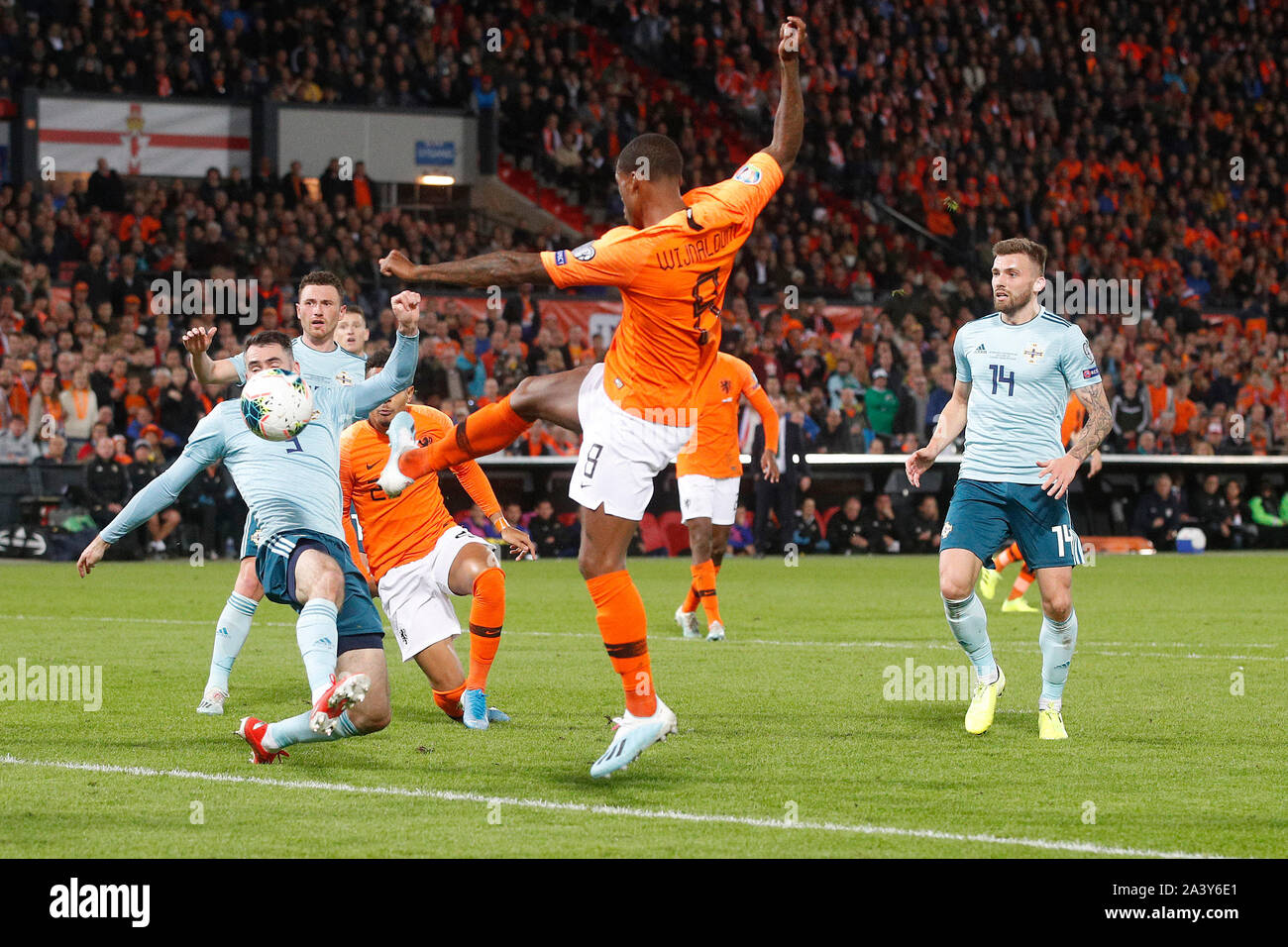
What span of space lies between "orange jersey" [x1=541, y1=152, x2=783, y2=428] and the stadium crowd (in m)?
9.34

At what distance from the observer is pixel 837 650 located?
12102 mm

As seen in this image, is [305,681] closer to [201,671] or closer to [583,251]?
[201,671]

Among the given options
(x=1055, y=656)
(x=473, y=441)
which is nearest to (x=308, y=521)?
(x=473, y=441)

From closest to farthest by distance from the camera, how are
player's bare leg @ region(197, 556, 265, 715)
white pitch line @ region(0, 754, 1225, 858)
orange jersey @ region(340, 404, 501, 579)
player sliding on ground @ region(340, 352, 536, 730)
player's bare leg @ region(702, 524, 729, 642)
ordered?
white pitch line @ region(0, 754, 1225, 858) → player sliding on ground @ region(340, 352, 536, 730) → player's bare leg @ region(197, 556, 265, 715) → orange jersey @ region(340, 404, 501, 579) → player's bare leg @ region(702, 524, 729, 642)

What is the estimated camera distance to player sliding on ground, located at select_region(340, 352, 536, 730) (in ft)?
28.8

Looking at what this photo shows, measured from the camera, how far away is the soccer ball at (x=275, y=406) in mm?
7320

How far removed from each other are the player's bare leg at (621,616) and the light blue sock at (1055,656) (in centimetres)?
223

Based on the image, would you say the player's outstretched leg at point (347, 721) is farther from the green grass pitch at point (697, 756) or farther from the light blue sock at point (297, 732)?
the green grass pitch at point (697, 756)

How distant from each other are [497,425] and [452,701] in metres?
1.93

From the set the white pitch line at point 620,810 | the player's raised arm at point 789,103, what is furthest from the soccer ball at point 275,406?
the player's raised arm at point 789,103

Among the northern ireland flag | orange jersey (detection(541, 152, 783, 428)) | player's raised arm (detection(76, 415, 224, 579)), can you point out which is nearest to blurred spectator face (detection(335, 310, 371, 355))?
player's raised arm (detection(76, 415, 224, 579))

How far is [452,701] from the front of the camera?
8766mm

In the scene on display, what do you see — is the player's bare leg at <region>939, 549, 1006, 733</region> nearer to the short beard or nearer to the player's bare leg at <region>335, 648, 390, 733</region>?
the short beard
